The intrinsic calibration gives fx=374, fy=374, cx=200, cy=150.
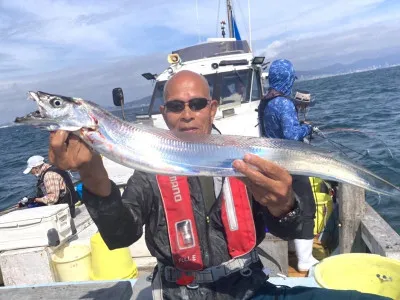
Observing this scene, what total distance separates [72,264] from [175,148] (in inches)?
127

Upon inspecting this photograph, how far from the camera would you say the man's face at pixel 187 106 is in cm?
288

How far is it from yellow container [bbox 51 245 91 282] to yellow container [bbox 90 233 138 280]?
0.85 ft

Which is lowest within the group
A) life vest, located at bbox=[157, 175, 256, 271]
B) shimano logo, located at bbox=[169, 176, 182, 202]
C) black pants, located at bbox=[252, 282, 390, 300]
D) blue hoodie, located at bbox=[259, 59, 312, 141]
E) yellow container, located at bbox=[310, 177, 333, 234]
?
yellow container, located at bbox=[310, 177, 333, 234]

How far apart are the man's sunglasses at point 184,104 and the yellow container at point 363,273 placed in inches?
75.1

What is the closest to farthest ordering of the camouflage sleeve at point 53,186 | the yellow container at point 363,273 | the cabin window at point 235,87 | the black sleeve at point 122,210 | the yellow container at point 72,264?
the black sleeve at point 122,210, the yellow container at point 363,273, the yellow container at point 72,264, the camouflage sleeve at point 53,186, the cabin window at point 235,87

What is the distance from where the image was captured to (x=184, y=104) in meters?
2.89

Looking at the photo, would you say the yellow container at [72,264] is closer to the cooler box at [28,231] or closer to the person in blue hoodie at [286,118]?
the cooler box at [28,231]

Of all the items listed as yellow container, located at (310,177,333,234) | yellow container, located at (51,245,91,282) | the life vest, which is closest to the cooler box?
yellow container, located at (51,245,91,282)

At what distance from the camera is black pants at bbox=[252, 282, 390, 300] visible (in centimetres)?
262

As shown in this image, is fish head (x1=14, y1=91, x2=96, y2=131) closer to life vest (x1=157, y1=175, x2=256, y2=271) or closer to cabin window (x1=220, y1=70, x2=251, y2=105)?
life vest (x1=157, y1=175, x2=256, y2=271)

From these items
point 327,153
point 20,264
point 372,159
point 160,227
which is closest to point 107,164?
point 20,264

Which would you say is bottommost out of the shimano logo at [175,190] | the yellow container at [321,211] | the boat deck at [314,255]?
the boat deck at [314,255]

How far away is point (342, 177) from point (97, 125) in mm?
Answer: 1657

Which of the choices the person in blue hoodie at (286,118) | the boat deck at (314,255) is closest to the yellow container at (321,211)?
the boat deck at (314,255)
